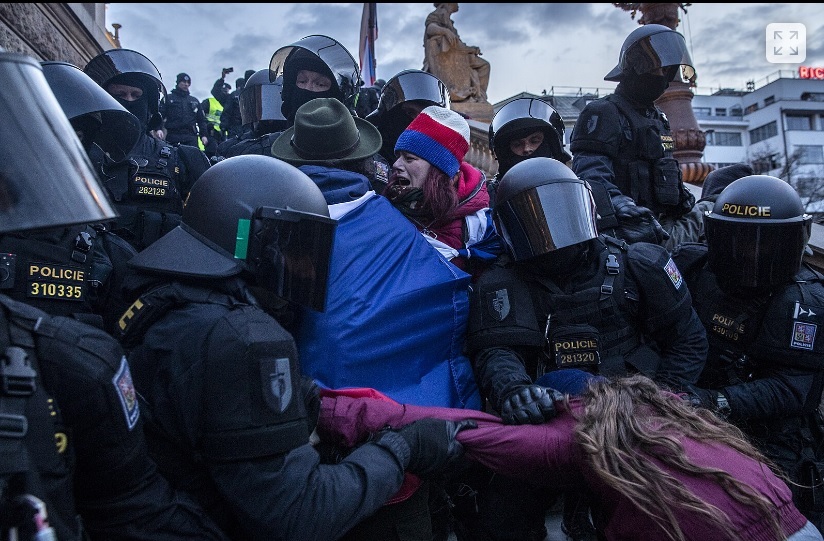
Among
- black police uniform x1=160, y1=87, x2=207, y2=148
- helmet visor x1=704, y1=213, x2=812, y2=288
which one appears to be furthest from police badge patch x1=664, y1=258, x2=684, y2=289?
black police uniform x1=160, y1=87, x2=207, y2=148

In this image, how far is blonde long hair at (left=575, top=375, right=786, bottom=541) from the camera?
1654 mm

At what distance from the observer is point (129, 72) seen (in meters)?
4.46

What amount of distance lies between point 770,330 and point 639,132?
1.72m

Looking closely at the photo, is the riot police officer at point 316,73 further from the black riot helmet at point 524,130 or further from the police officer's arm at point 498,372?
the police officer's arm at point 498,372

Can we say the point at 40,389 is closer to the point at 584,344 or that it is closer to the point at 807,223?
the point at 584,344

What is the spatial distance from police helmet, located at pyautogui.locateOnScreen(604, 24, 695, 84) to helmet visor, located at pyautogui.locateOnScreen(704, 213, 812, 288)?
63.3 inches

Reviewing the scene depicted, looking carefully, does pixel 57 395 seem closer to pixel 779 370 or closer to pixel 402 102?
pixel 779 370

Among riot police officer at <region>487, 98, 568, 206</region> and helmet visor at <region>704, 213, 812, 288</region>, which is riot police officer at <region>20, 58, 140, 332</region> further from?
helmet visor at <region>704, 213, 812, 288</region>

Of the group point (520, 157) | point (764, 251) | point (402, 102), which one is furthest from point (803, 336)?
point (402, 102)

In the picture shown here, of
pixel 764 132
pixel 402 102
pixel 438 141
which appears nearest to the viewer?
pixel 438 141

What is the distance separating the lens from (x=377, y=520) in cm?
218

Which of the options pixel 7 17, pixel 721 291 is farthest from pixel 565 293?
pixel 7 17

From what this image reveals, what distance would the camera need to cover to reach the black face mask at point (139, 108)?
14.5ft

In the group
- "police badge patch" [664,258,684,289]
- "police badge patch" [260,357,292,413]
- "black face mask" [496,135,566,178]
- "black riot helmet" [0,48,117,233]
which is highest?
"black face mask" [496,135,566,178]
